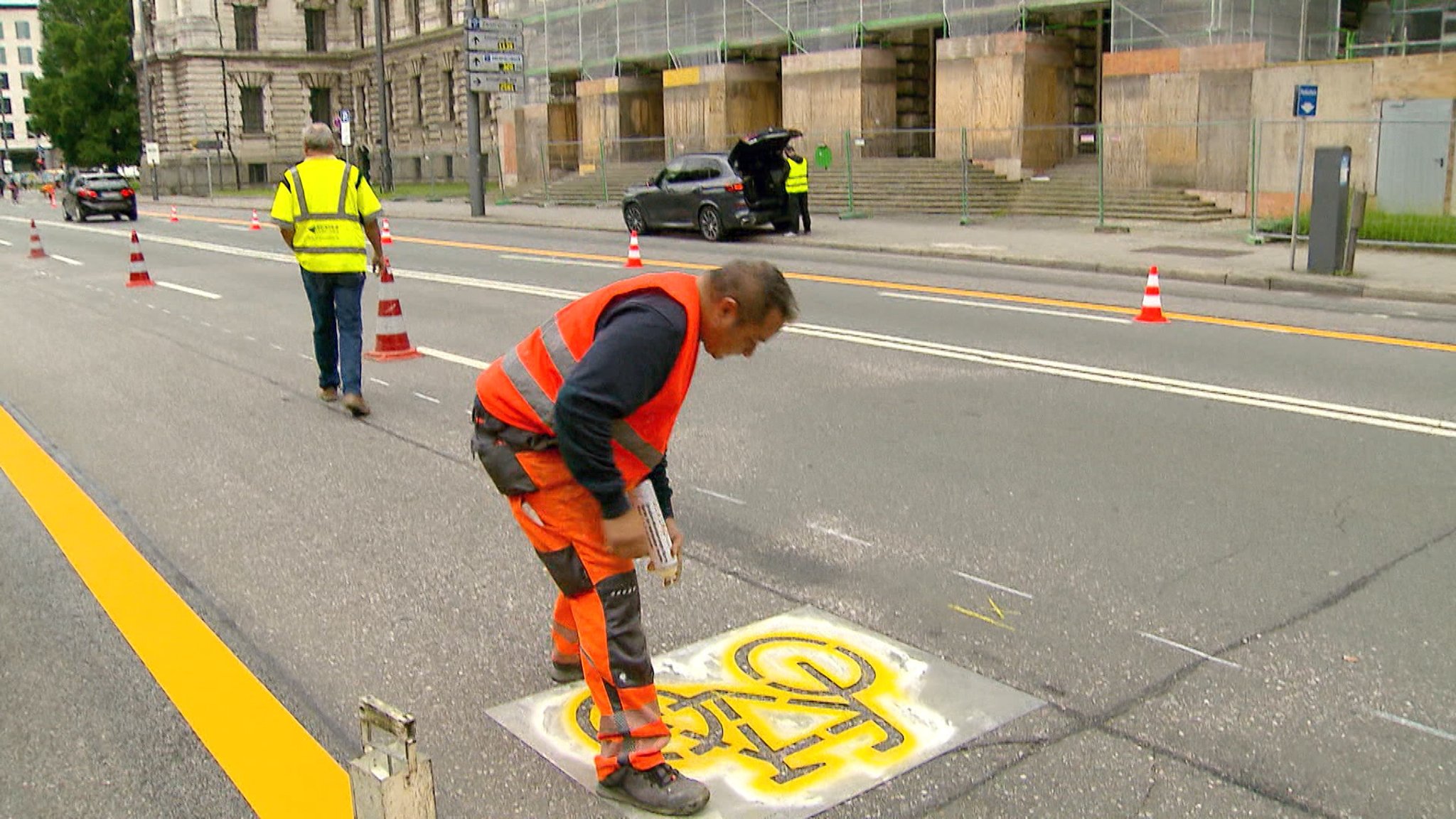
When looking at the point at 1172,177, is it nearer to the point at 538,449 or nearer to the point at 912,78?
the point at 912,78

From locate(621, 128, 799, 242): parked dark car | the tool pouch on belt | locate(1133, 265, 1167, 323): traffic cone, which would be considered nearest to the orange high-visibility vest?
the tool pouch on belt

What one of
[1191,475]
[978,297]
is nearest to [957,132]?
[978,297]

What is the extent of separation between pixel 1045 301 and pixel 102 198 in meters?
30.7

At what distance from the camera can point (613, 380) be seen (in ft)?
10.2

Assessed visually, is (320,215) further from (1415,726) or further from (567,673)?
(1415,726)

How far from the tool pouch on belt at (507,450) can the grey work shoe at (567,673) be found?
33.8 inches

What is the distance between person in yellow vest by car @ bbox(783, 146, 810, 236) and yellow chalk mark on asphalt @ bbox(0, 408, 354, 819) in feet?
57.4

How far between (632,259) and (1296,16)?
1484 centimetres

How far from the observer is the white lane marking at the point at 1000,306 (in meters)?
12.1

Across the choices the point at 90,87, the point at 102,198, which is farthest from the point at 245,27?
the point at 102,198

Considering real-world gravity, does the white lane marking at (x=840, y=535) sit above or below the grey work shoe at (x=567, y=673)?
above

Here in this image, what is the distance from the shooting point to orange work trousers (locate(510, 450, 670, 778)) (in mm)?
3432

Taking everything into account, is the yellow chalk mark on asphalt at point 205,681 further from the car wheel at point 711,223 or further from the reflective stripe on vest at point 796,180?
the reflective stripe on vest at point 796,180

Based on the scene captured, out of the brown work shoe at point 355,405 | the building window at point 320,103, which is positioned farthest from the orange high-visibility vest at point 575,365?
the building window at point 320,103
